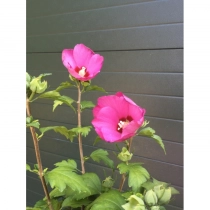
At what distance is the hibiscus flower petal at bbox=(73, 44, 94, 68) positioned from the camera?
743mm

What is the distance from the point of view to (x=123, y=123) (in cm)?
63

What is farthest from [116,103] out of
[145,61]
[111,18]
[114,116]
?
[111,18]

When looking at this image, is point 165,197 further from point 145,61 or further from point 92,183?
point 145,61

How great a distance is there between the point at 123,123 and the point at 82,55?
8.5 inches

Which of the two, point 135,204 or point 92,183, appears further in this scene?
point 92,183

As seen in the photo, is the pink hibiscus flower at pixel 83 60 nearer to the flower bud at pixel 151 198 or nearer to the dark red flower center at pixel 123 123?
the dark red flower center at pixel 123 123

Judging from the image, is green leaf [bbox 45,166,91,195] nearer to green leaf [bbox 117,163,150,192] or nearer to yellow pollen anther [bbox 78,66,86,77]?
green leaf [bbox 117,163,150,192]

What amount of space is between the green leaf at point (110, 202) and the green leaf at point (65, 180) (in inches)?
1.3

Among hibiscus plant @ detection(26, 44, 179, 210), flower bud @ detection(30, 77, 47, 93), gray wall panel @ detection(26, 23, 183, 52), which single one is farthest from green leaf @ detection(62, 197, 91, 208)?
gray wall panel @ detection(26, 23, 183, 52)

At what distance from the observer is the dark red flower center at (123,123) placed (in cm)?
62

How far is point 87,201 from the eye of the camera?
0.70 m

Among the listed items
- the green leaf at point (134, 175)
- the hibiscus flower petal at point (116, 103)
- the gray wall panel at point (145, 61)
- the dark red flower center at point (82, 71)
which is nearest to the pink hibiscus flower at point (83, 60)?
the dark red flower center at point (82, 71)
